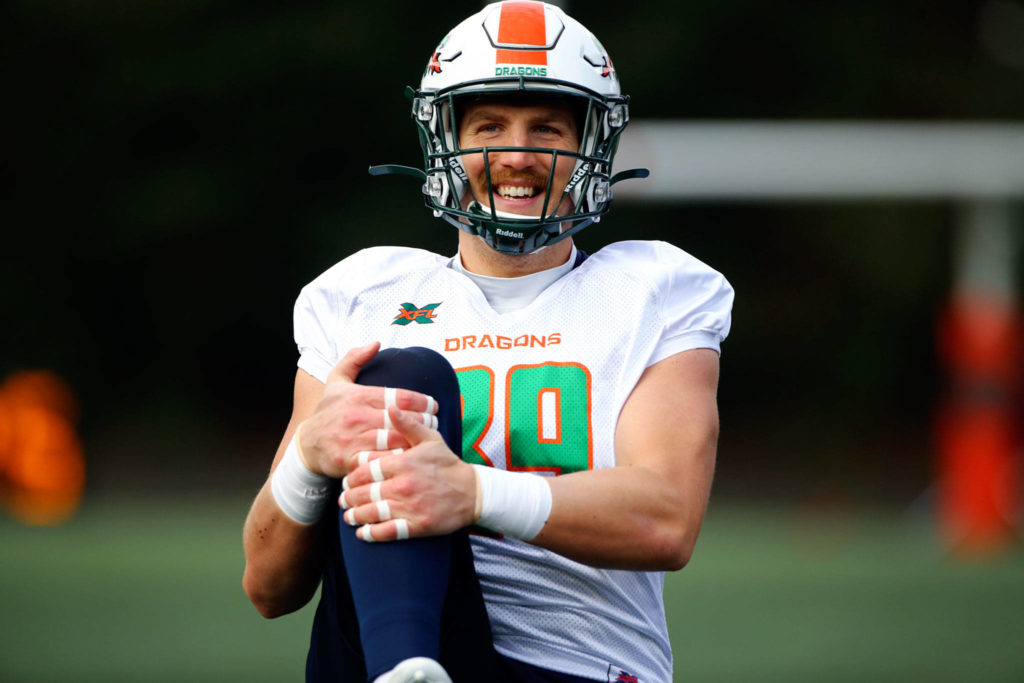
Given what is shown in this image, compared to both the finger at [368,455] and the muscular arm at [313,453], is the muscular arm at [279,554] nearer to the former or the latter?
the muscular arm at [313,453]

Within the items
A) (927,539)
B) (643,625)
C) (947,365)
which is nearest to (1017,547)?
(927,539)

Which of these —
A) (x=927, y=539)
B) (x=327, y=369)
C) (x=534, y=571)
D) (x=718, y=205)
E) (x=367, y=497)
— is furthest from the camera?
(x=718, y=205)

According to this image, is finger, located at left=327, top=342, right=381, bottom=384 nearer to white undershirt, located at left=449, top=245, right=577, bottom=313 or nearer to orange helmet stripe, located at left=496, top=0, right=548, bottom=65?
white undershirt, located at left=449, top=245, right=577, bottom=313

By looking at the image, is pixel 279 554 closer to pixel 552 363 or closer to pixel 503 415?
pixel 503 415

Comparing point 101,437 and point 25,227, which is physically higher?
point 25,227

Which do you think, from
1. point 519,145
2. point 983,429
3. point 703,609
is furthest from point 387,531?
point 983,429

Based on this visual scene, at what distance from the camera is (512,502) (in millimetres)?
1995

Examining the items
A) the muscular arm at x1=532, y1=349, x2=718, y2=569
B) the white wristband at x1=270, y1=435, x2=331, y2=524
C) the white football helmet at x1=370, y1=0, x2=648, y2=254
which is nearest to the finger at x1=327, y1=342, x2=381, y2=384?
the white wristband at x1=270, y1=435, x2=331, y2=524

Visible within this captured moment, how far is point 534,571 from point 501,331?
1.27 ft

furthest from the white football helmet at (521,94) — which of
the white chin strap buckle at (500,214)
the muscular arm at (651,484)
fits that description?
the muscular arm at (651,484)

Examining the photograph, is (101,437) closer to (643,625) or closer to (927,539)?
(927,539)

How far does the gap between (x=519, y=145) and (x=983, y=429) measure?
25.7ft

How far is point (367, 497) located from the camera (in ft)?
6.41

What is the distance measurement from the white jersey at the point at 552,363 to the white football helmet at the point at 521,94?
100 mm
